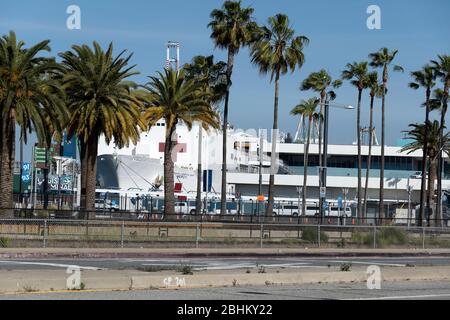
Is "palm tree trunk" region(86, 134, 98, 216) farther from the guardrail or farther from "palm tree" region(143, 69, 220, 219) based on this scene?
the guardrail

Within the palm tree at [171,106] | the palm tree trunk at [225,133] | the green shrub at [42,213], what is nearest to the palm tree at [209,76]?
the palm tree trunk at [225,133]

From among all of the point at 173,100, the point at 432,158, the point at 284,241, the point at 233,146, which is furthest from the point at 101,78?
the point at 233,146

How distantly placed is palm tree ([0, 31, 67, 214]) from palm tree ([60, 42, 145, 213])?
2910 mm

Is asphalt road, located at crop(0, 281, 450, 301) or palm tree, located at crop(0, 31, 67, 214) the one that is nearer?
asphalt road, located at crop(0, 281, 450, 301)

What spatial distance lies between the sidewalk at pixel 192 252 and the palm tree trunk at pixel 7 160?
558 inches

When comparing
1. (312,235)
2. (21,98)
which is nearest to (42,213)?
(21,98)

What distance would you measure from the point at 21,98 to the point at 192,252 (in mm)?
16037

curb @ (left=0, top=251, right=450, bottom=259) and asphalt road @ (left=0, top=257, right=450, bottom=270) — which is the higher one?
asphalt road @ (left=0, top=257, right=450, bottom=270)

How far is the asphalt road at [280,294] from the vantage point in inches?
631

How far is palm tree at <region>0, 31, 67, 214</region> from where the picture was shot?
4406cm

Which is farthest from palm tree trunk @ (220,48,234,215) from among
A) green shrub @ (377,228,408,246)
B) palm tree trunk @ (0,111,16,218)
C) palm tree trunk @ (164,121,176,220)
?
green shrub @ (377,228,408,246)

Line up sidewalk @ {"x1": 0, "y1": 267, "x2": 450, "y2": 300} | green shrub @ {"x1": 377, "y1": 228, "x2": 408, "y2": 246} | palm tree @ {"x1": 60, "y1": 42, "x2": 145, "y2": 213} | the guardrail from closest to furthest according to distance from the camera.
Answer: sidewalk @ {"x1": 0, "y1": 267, "x2": 450, "y2": 300} → the guardrail → green shrub @ {"x1": 377, "y1": 228, "x2": 408, "y2": 246} → palm tree @ {"x1": 60, "y1": 42, "x2": 145, "y2": 213}
